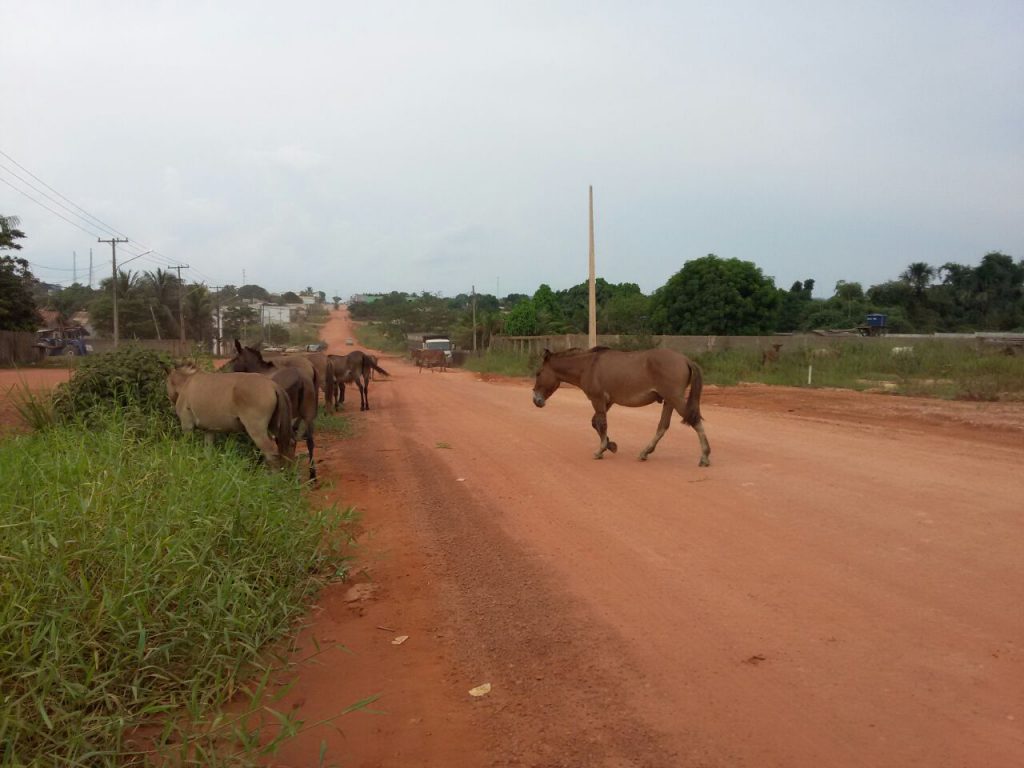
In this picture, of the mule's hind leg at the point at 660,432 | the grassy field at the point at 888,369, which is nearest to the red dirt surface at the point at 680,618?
the mule's hind leg at the point at 660,432

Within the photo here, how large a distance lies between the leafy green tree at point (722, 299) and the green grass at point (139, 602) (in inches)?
1480

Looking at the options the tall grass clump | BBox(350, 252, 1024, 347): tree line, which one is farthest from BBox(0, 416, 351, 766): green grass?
BBox(350, 252, 1024, 347): tree line

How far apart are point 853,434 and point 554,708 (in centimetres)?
1002

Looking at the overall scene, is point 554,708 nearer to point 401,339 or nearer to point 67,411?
point 67,411

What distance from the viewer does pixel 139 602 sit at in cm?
388

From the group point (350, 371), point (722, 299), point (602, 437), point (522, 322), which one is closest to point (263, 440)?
point (602, 437)

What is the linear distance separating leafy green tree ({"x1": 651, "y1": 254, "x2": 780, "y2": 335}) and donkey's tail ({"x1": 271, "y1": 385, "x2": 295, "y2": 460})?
117 ft

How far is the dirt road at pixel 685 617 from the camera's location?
10.8ft

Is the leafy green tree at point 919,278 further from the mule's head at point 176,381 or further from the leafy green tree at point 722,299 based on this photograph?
the mule's head at point 176,381

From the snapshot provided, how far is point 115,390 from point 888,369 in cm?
2206

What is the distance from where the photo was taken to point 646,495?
789 centimetres

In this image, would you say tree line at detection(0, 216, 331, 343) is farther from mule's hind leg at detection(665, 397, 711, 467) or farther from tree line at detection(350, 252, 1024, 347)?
mule's hind leg at detection(665, 397, 711, 467)

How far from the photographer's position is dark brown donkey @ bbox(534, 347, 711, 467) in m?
9.93

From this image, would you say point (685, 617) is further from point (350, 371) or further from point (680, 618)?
point (350, 371)
